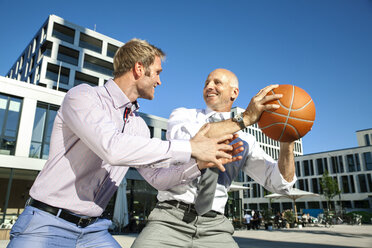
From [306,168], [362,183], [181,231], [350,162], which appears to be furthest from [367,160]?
[181,231]

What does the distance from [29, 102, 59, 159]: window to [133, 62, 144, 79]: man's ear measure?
17.1 metres

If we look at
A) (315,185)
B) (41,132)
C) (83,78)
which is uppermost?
(83,78)

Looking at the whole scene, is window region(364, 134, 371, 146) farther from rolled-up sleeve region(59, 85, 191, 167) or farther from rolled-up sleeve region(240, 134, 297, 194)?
rolled-up sleeve region(59, 85, 191, 167)

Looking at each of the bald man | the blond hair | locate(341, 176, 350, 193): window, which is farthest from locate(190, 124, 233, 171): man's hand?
locate(341, 176, 350, 193): window

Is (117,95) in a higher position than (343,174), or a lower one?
lower

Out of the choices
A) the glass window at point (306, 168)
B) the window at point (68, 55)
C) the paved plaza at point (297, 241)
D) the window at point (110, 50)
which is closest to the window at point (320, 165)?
the glass window at point (306, 168)

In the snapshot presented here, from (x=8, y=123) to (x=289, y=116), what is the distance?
18.7 meters

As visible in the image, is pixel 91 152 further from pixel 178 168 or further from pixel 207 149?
pixel 207 149

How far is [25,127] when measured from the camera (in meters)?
17.5

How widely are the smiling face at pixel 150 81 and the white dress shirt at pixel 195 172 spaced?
14.1 inches

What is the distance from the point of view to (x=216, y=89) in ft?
10.5

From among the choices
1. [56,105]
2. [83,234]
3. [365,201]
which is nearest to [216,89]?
[83,234]

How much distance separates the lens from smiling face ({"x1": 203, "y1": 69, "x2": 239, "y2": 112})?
10.4ft

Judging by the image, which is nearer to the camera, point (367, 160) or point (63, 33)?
point (63, 33)
